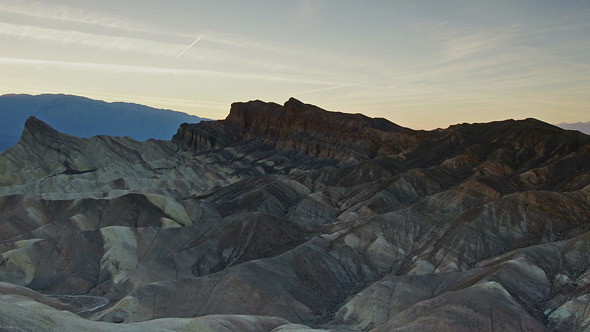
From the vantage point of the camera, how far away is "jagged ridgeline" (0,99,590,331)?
1395 inches

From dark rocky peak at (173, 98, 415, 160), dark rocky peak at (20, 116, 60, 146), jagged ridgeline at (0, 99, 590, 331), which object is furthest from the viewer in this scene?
dark rocky peak at (173, 98, 415, 160)

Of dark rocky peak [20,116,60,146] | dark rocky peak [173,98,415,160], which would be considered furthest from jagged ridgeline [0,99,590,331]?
dark rocky peak [173,98,415,160]

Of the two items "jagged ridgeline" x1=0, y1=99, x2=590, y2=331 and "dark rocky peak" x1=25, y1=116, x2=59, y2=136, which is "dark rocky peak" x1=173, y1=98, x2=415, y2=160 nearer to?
"jagged ridgeline" x1=0, y1=99, x2=590, y2=331

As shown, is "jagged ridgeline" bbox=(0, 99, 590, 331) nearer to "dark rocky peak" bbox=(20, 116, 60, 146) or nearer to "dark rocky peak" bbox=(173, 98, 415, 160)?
"dark rocky peak" bbox=(20, 116, 60, 146)

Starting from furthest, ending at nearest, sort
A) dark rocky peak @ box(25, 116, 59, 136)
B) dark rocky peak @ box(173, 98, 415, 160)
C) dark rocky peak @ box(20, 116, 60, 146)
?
1. dark rocky peak @ box(173, 98, 415, 160)
2. dark rocky peak @ box(25, 116, 59, 136)
3. dark rocky peak @ box(20, 116, 60, 146)

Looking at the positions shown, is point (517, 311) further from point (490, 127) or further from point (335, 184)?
point (490, 127)

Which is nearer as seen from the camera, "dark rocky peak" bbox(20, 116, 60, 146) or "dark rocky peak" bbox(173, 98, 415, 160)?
"dark rocky peak" bbox(20, 116, 60, 146)

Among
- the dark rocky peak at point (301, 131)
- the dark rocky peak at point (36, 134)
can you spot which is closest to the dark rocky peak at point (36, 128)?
the dark rocky peak at point (36, 134)

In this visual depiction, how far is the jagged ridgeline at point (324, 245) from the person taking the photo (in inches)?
1395

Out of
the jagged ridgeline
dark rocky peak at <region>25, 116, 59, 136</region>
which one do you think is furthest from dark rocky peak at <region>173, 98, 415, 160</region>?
dark rocky peak at <region>25, 116, 59, 136</region>

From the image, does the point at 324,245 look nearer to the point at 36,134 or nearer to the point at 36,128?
the point at 36,134

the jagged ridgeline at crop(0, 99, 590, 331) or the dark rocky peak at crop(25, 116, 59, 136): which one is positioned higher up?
the dark rocky peak at crop(25, 116, 59, 136)

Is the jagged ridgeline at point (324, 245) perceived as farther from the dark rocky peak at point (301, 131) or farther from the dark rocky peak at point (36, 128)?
the dark rocky peak at point (301, 131)

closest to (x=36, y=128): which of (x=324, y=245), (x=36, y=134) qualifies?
(x=36, y=134)
